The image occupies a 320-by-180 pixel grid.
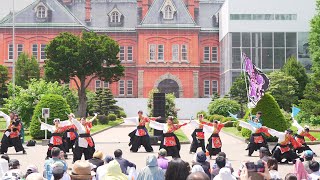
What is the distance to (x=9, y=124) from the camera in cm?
2342

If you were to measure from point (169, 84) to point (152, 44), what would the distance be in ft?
16.7

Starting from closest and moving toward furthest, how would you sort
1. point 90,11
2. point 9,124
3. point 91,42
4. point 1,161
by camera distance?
1. point 1,161
2. point 9,124
3. point 91,42
4. point 90,11

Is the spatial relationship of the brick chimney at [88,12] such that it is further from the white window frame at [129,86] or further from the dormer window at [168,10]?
the dormer window at [168,10]

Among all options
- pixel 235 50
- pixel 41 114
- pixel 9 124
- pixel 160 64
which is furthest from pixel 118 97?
pixel 9 124

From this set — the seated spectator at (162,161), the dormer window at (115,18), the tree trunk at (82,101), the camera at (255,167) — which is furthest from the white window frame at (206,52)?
the camera at (255,167)

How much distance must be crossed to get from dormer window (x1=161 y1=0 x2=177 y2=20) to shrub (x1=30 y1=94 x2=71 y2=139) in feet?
141

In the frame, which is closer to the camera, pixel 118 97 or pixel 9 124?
pixel 9 124

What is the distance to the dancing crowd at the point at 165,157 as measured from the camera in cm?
829

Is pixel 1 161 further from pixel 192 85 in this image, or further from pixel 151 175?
pixel 192 85

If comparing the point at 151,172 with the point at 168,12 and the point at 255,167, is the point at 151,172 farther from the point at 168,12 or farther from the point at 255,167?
the point at 168,12

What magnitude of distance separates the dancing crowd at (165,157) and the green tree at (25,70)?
4030 centimetres

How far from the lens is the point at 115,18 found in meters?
76.0

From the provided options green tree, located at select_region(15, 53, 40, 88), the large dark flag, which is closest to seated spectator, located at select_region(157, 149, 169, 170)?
the large dark flag

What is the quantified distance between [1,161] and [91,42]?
146 feet
